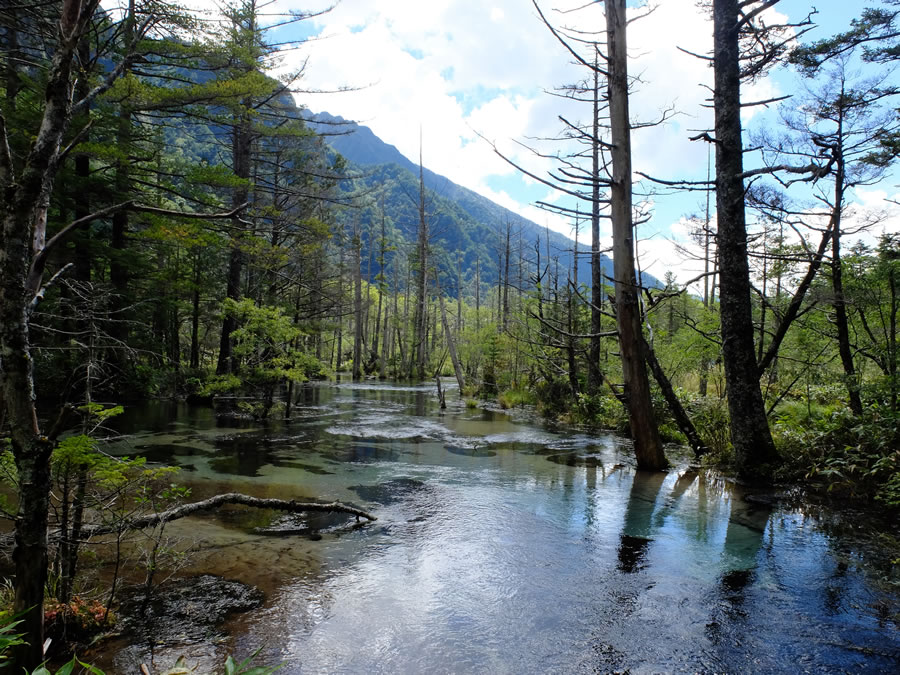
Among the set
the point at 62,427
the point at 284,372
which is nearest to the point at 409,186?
the point at 284,372

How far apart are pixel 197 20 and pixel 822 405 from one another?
1324 centimetres

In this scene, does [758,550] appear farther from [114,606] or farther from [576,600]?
[114,606]

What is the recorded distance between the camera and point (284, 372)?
1194 centimetres

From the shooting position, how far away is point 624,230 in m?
8.04


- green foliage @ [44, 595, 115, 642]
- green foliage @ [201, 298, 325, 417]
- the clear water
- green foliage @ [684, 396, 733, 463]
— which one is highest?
green foliage @ [201, 298, 325, 417]

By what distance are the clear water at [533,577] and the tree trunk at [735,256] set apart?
0.89 metres

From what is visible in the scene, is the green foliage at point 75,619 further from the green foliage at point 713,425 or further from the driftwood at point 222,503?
the green foliage at point 713,425

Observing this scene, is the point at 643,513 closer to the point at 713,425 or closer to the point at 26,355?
the point at 713,425

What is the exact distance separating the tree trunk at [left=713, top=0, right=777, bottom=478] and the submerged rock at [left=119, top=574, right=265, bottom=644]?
6.94m

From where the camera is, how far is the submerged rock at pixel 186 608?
124 inches

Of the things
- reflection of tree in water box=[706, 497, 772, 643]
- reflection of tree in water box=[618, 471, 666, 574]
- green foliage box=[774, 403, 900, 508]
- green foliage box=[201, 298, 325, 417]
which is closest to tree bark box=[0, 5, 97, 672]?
reflection of tree in water box=[706, 497, 772, 643]

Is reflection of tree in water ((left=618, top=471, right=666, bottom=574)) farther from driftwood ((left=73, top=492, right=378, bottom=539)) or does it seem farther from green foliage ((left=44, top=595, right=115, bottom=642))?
green foliage ((left=44, top=595, right=115, bottom=642))

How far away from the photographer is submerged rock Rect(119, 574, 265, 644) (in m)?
3.16

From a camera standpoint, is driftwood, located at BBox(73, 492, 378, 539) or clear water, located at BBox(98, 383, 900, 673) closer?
clear water, located at BBox(98, 383, 900, 673)
